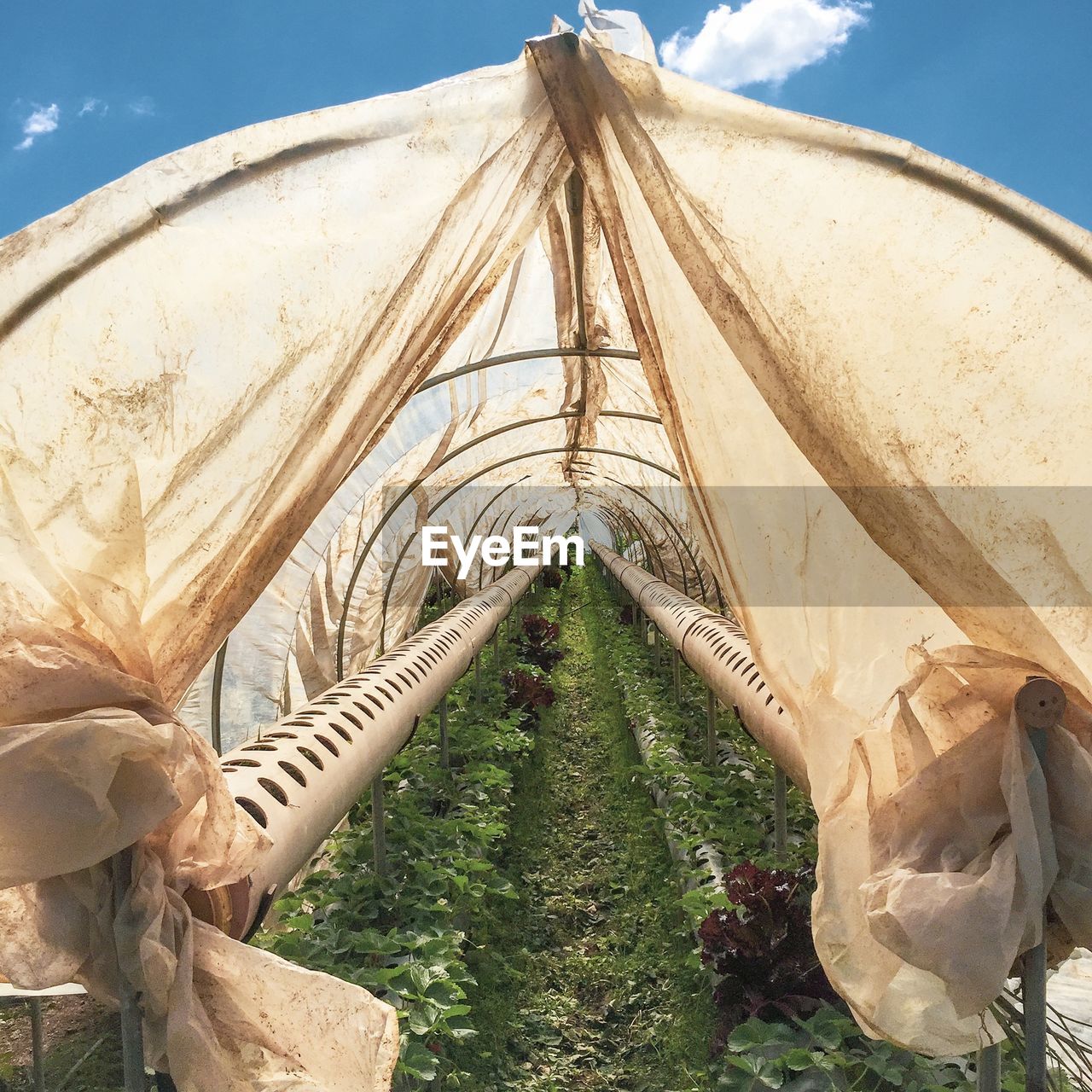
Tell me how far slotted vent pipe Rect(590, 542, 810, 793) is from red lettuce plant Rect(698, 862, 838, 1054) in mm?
442

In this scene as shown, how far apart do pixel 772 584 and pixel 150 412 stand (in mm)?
1373

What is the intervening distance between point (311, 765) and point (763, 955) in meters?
1.57

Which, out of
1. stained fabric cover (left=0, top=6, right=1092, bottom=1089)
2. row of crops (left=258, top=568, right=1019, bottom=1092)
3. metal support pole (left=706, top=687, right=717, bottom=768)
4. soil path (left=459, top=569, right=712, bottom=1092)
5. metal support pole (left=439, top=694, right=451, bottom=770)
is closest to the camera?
stained fabric cover (left=0, top=6, right=1092, bottom=1089)

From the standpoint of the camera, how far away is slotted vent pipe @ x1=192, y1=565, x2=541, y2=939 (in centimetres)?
188

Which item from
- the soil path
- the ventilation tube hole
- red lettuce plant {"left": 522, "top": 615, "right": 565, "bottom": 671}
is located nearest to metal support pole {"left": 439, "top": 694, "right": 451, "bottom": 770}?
the soil path

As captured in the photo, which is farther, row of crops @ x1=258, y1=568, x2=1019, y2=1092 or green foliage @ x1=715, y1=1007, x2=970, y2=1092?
row of crops @ x1=258, y1=568, x2=1019, y2=1092

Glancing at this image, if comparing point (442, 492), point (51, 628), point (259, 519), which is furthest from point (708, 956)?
point (442, 492)

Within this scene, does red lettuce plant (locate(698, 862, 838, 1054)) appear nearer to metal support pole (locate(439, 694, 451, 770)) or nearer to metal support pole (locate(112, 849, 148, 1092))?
metal support pole (locate(112, 849, 148, 1092))

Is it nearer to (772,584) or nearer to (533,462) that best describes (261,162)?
(772,584)

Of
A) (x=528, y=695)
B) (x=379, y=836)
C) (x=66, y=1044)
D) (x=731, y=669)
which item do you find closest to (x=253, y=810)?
(x=66, y=1044)

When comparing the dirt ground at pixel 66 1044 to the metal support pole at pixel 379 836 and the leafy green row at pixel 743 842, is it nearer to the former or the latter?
the leafy green row at pixel 743 842

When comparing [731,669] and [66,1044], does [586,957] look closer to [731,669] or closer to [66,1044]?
[731,669]

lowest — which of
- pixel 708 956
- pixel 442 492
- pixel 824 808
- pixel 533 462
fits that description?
pixel 708 956

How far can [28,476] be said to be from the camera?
160cm
